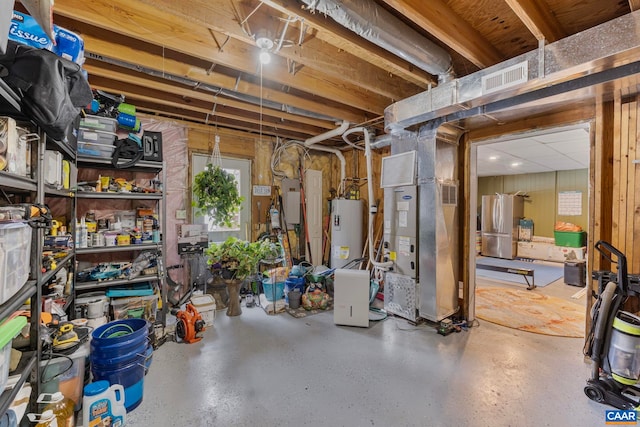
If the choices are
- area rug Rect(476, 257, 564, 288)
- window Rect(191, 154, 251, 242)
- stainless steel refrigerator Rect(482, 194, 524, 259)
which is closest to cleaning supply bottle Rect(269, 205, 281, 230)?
window Rect(191, 154, 251, 242)

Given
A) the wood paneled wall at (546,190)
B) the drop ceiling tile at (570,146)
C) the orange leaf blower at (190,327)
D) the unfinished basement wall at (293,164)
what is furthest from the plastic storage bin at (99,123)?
the wood paneled wall at (546,190)

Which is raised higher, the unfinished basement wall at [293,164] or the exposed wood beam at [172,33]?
the exposed wood beam at [172,33]

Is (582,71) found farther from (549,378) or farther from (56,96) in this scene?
(56,96)

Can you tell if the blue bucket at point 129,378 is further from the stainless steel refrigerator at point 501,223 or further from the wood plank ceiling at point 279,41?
the stainless steel refrigerator at point 501,223

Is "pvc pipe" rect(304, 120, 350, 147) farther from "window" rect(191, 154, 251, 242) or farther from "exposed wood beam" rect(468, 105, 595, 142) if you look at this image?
"exposed wood beam" rect(468, 105, 595, 142)

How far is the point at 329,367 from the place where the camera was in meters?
2.41

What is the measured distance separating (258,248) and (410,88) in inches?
109

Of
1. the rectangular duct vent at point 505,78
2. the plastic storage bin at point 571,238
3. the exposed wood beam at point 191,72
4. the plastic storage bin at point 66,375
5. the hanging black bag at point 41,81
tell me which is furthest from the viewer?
the plastic storage bin at point 571,238

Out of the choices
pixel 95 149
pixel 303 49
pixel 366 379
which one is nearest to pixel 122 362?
pixel 366 379

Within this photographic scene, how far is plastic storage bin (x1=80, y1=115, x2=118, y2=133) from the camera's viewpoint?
2576 mm

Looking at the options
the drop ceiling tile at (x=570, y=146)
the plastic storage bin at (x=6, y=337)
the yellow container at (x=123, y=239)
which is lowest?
the plastic storage bin at (x=6, y=337)

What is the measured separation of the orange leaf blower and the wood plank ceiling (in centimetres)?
243

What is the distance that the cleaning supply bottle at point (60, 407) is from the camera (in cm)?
147

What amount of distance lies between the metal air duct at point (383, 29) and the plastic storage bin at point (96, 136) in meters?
2.29
